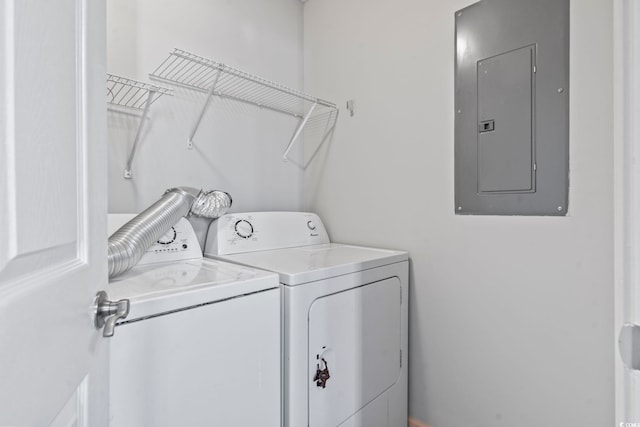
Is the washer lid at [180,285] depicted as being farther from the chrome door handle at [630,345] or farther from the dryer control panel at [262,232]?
the chrome door handle at [630,345]

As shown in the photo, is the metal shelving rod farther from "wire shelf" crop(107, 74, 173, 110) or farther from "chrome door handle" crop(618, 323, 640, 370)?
"chrome door handle" crop(618, 323, 640, 370)

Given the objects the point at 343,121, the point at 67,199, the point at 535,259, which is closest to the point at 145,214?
the point at 67,199

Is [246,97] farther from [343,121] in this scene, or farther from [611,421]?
[611,421]

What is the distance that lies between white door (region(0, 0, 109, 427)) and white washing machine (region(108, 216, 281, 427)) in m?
0.19

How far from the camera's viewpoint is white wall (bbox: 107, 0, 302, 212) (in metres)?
1.57

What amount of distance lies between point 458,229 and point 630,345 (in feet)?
3.60

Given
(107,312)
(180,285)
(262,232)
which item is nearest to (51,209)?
(107,312)

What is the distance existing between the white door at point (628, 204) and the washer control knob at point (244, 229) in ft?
5.06

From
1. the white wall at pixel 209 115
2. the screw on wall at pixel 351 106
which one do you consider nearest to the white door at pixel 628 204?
the screw on wall at pixel 351 106

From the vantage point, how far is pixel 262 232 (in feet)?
6.05

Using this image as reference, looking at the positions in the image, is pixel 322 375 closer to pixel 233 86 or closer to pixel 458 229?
pixel 458 229

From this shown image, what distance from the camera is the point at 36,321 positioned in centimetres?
39

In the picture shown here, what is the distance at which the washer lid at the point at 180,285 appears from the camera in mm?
901

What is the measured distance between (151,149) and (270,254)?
0.86 metres
